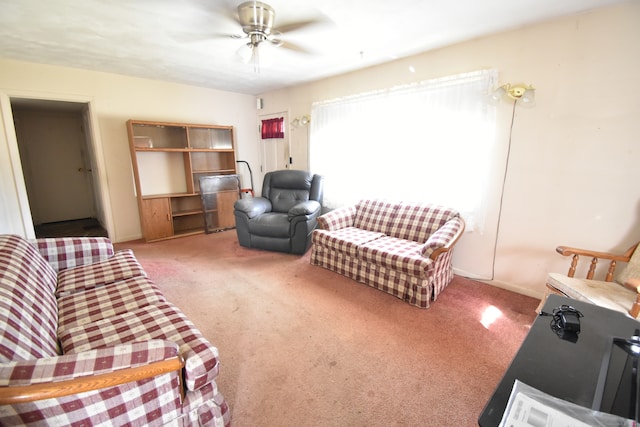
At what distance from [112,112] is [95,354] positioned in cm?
397

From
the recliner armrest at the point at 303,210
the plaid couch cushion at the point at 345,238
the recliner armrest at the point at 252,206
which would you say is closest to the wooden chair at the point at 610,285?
the plaid couch cushion at the point at 345,238

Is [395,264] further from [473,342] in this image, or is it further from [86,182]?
[86,182]

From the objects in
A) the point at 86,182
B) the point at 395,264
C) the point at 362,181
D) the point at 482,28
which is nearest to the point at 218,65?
the point at 362,181

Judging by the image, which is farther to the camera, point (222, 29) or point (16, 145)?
point (16, 145)

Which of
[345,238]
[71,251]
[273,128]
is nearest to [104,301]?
[71,251]

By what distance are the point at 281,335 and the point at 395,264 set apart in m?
1.10

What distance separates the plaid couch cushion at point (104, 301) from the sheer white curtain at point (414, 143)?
2.62m

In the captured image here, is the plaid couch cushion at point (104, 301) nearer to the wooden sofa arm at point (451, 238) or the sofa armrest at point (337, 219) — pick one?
the sofa armrest at point (337, 219)

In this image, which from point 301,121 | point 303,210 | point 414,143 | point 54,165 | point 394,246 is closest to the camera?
point 394,246

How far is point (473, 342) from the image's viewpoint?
6.25ft

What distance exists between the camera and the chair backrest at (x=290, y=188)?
3.95m

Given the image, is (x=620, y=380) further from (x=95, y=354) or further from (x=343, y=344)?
(x=95, y=354)

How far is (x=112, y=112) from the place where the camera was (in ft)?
12.5

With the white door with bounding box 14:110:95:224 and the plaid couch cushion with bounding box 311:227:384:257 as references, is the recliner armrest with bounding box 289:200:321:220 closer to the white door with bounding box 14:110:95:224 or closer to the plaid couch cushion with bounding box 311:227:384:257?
the plaid couch cushion with bounding box 311:227:384:257
